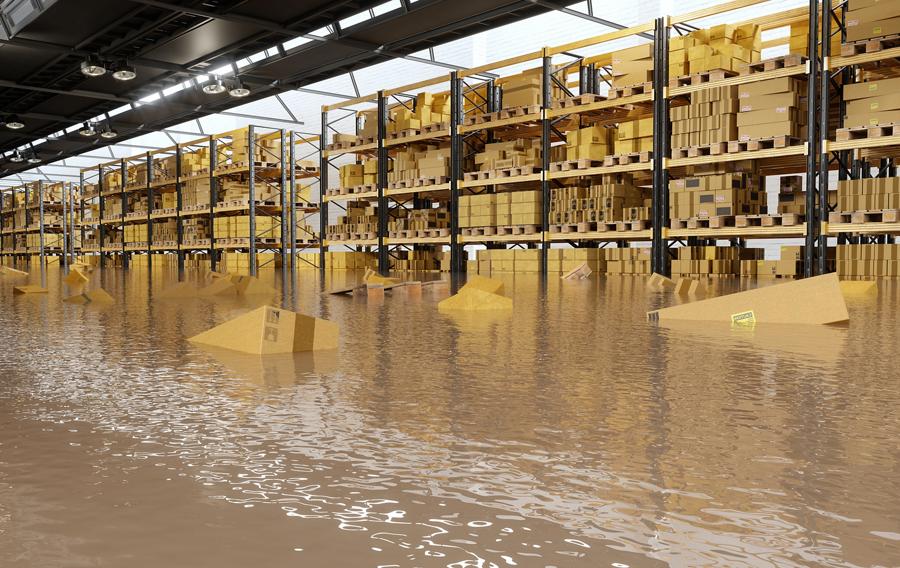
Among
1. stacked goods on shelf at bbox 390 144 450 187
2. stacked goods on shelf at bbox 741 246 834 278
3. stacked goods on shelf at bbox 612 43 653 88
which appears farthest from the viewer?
stacked goods on shelf at bbox 390 144 450 187

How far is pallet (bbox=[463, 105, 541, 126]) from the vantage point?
1369 cm

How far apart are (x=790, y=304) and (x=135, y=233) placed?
87.0 feet

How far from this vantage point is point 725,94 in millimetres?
10938

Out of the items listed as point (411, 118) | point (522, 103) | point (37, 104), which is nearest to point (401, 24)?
point (411, 118)

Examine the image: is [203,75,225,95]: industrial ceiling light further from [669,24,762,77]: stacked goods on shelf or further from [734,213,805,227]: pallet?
[734,213,805,227]: pallet

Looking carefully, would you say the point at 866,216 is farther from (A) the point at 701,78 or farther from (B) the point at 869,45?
(A) the point at 701,78

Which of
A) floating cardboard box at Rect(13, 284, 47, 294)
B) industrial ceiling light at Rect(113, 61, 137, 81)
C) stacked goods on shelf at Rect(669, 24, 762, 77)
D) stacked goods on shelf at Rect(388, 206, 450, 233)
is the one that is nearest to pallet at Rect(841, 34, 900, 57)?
stacked goods on shelf at Rect(669, 24, 762, 77)

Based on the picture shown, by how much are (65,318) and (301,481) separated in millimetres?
3747

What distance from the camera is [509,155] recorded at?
559 inches

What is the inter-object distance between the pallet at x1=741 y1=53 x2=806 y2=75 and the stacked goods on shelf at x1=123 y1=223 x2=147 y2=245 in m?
21.5

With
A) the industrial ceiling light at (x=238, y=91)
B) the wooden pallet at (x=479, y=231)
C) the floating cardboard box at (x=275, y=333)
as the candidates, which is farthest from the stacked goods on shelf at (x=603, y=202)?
the floating cardboard box at (x=275, y=333)

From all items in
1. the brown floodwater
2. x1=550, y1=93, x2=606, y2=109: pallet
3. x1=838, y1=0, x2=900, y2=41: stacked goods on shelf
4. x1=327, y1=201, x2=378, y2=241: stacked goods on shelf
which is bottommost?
the brown floodwater

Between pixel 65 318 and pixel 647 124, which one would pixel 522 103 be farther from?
pixel 65 318

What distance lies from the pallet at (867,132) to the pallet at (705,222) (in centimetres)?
173
